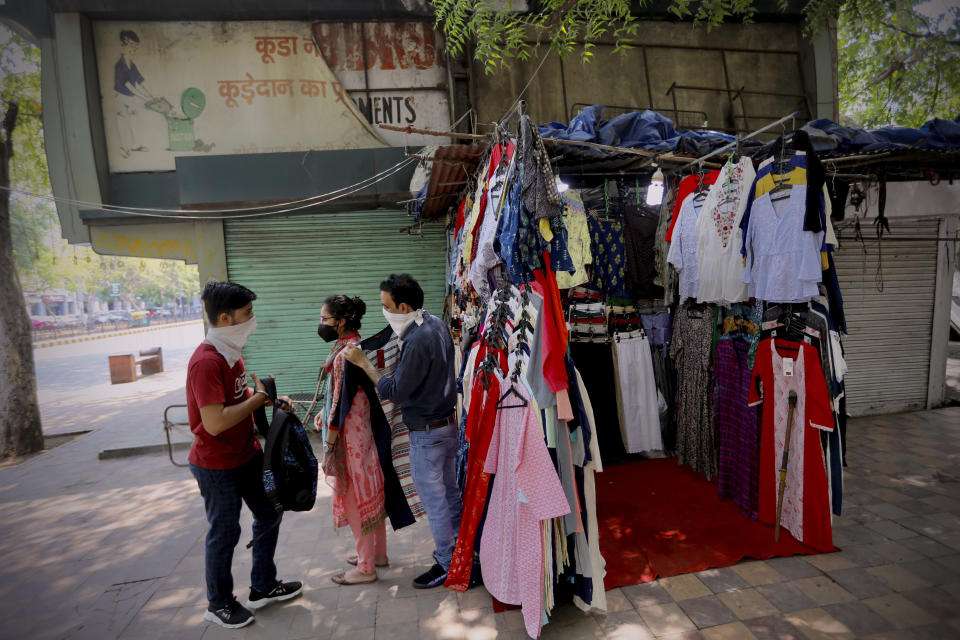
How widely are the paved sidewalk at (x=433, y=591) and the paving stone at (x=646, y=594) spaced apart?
0.01 metres

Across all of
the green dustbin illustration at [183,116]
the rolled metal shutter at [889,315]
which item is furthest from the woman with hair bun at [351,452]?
the rolled metal shutter at [889,315]

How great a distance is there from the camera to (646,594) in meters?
2.88

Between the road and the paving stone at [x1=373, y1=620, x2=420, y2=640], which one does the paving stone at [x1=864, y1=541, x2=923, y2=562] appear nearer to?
the paving stone at [x1=373, y1=620, x2=420, y2=640]

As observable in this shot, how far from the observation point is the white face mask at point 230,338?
8.18ft

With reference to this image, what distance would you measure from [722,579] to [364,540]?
2.39 metres

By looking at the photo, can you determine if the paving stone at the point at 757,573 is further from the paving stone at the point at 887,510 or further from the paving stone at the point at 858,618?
the paving stone at the point at 887,510

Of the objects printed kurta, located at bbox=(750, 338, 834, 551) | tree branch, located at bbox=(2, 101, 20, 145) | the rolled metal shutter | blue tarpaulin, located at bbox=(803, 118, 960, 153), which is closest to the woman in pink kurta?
printed kurta, located at bbox=(750, 338, 834, 551)

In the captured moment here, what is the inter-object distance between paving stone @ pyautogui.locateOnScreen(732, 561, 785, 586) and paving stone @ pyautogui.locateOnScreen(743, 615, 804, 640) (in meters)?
0.34

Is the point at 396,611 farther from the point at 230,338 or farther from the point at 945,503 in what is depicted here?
the point at 945,503

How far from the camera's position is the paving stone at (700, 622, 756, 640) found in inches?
97.9

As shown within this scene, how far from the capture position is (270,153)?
597 cm

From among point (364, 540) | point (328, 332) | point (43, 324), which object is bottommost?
point (43, 324)

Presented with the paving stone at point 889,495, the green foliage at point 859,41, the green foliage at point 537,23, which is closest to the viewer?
the paving stone at point 889,495

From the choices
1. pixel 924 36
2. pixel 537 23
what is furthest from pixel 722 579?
pixel 924 36
